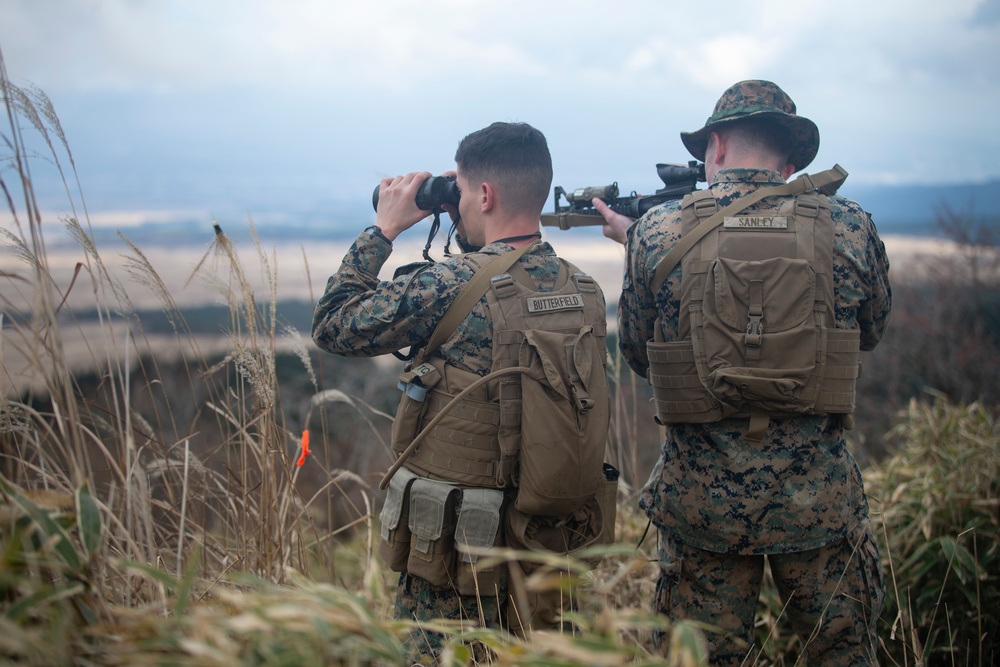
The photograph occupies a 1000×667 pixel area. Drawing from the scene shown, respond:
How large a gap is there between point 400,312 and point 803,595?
1.59 m

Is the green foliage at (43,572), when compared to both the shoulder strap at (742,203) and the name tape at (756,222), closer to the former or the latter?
the shoulder strap at (742,203)

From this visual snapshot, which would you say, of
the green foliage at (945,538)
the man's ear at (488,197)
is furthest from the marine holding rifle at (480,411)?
the green foliage at (945,538)

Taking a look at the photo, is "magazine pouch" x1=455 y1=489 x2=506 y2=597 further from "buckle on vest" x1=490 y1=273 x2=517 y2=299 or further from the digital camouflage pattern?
"buckle on vest" x1=490 y1=273 x2=517 y2=299

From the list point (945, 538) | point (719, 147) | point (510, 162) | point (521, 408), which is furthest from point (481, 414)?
point (945, 538)

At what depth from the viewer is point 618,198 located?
291cm

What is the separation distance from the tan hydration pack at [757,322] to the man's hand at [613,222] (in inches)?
21.5

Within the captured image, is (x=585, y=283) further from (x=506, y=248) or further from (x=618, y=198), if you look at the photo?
(x=618, y=198)

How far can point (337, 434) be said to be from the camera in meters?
9.45

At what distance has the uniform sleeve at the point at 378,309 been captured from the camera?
2123 millimetres

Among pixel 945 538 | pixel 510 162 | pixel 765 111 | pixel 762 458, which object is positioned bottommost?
pixel 945 538

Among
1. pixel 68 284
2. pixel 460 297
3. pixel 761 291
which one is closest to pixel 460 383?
pixel 460 297

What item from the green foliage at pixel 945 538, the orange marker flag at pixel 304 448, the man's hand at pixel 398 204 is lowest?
the green foliage at pixel 945 538

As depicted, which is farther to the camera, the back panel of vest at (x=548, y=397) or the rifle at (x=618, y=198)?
the rifle at (x=618, y=198)

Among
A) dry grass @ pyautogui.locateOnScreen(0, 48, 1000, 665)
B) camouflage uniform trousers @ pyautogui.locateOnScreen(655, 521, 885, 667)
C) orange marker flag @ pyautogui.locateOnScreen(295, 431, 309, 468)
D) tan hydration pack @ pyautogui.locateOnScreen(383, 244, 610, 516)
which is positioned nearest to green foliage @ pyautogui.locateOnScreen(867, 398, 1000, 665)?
dry grass @ pyautogui.locateOnScreen(0, 48, 1000, 665)
